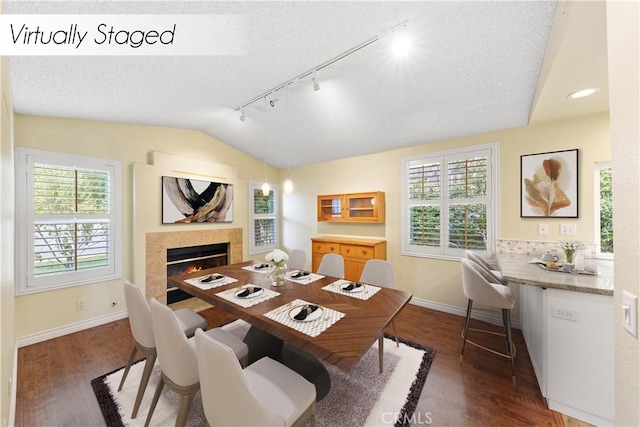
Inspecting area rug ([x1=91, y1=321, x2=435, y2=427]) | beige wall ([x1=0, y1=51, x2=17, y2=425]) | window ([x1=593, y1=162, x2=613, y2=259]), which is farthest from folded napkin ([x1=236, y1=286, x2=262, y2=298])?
window ([x1=593, y1=162, x2=613, y2=259])

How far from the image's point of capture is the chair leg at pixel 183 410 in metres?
1.33

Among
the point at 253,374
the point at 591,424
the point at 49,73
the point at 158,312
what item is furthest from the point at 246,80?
the point at 591,424

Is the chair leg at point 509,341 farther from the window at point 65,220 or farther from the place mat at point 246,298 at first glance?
the window at point 65,220

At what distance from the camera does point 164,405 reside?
1.75 metres

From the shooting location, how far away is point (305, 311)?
1.58m

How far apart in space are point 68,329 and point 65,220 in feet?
4.15

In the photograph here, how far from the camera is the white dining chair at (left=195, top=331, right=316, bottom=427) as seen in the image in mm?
1003

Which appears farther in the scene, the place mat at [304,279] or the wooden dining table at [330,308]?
the place mat at [304,279]

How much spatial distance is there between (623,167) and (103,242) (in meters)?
4.43

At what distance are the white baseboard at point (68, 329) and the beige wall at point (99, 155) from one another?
1.2 inches

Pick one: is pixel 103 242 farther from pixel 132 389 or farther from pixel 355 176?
pixel 355 176

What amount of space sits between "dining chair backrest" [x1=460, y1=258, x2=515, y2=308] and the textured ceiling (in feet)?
5.49

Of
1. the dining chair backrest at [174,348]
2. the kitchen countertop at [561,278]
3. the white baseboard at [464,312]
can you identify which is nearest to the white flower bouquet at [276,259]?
the dining chair backrest at [174,348]

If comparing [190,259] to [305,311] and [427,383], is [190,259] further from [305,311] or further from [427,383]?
[427,383]
